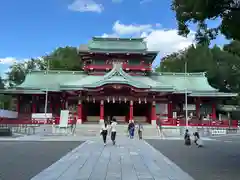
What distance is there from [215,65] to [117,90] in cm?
3405

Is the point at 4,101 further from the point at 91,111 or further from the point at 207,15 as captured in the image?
the point at 207,15

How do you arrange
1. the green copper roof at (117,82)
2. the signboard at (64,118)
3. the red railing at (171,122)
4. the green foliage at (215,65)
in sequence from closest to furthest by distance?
the signboard at (64,118) → the red railing at (171,122) → the green copper roof at (117,82) → the green foliage at (215,65)

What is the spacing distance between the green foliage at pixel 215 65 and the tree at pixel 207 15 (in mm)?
49374

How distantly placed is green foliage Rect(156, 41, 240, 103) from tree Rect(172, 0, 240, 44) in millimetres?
49374

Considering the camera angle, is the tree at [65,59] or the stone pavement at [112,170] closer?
the stone pavement at [112,170]

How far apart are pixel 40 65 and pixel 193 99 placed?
1648 inches

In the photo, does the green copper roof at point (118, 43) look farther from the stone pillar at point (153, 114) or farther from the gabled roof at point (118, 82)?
the stone pillar at point (153, 114)

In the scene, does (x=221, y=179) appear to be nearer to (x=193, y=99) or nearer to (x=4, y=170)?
(x=4, y=170)

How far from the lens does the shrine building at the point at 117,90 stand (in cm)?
3712

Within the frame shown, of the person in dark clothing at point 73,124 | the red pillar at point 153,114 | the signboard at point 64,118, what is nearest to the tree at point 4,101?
the person in dark clothing at point 73,124

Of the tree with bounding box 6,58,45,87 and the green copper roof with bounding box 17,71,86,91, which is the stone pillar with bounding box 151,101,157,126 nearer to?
the green copper roof with bounding box 17,71,86,91

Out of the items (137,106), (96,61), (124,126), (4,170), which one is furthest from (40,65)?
(4,170)

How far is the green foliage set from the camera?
6209cm

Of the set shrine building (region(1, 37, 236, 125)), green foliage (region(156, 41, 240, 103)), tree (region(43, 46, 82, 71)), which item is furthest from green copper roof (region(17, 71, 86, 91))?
green foliage (region(156, 41, 240, 103))
